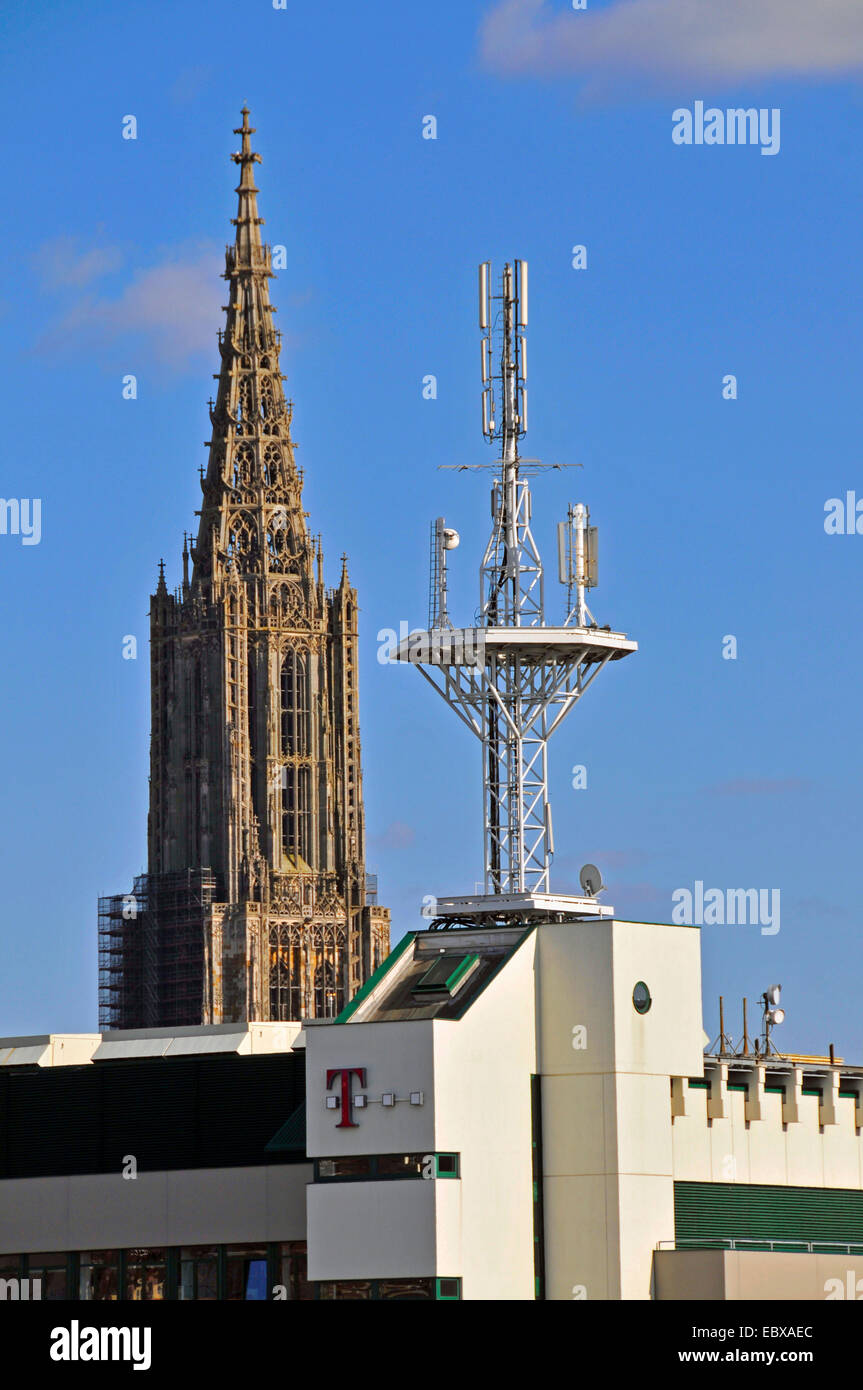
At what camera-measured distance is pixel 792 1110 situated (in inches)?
3130

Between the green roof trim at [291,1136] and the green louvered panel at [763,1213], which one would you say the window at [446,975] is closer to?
the green roof trim at [291,1136]

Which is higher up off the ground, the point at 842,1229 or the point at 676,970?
the point at 676,970

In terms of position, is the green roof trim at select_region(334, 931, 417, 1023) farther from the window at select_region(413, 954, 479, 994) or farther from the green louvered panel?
the green louvered panel

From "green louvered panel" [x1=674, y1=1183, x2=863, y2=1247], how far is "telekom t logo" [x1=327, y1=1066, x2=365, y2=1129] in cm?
918

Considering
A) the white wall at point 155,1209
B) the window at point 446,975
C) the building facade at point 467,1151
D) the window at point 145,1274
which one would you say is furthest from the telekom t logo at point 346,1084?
the window at point 145,1274

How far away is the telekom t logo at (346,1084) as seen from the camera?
2857 inches

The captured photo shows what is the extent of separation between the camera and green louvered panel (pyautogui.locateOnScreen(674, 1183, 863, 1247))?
75750 millimetres

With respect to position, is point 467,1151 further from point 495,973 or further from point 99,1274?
point 99,1274

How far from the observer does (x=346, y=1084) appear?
239ft

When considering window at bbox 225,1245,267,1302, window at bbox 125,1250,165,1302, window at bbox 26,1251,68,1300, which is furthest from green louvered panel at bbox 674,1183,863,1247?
window at bbox 26,1251,68,1300

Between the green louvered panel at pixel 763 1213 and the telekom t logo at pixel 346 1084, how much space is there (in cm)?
918

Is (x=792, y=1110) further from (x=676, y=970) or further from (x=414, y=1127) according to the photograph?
(x=414, y=1127)
